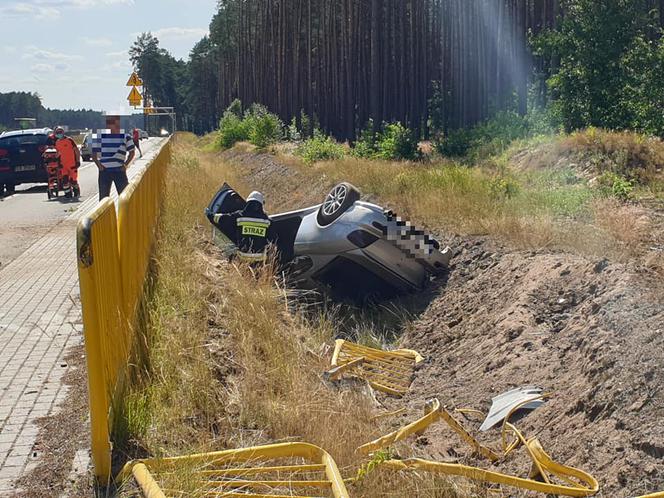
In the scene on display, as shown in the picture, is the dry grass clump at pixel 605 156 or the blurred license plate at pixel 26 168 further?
the blurred license plate at pixel 26 168

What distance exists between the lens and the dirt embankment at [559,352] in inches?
195

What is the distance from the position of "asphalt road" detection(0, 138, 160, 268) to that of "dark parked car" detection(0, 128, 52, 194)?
40 cm

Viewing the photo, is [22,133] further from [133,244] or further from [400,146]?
[133,244]

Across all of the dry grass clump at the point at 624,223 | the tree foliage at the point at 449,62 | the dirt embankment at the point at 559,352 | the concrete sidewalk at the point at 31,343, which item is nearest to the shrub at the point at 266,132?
the tree foliage at the point at 449,62

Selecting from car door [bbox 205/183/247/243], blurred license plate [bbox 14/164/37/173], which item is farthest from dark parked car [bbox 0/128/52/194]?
car door [bbox 205/183/247/243]

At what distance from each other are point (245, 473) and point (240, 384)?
5.75 feet

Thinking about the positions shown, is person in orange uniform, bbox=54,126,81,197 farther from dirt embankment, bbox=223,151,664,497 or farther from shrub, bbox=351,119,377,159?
dirt embankment, bbox=223,151,664,497

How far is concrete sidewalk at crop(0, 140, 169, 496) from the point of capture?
5227 millimetres

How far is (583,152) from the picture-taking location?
1574cm

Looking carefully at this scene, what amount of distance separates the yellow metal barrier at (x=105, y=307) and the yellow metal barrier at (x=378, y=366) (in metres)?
1.84

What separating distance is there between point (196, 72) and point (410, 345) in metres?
135

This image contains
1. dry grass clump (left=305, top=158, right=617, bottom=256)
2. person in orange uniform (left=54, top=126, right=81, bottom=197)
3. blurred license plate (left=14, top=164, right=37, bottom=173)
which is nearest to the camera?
dry grass clump (left=305, top=158, right=617, bottom=256)

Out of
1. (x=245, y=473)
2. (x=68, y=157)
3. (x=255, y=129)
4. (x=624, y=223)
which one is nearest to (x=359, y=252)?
(x=624, y=223)

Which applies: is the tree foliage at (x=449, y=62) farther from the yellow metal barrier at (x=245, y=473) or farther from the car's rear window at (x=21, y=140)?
the yellow metal barrier at (x=245, y=473)
